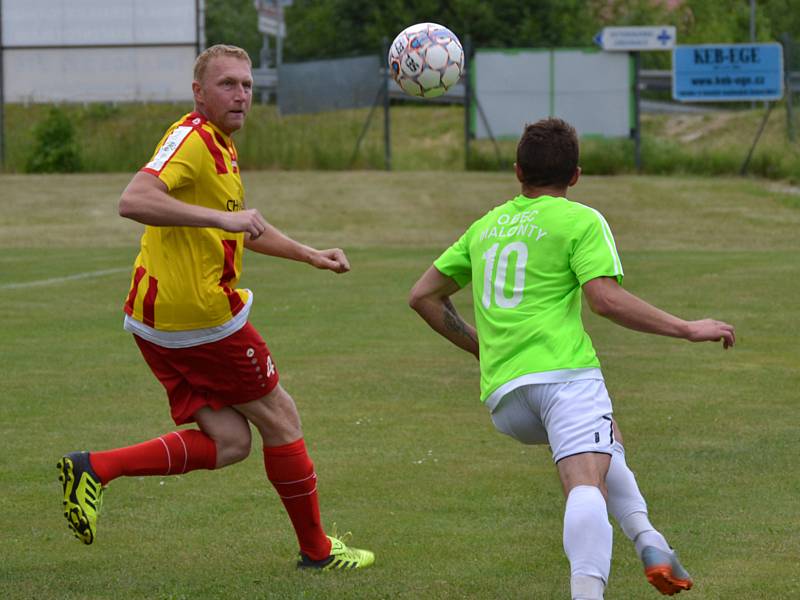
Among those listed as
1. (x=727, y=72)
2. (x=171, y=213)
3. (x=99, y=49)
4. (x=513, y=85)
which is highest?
(x=99, y=49)

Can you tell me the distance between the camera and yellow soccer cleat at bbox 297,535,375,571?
5816mm

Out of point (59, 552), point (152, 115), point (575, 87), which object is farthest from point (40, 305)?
point (152, 115)

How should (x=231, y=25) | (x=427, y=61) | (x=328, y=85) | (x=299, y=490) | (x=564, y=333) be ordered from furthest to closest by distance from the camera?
(x=231, y=25)
(x=328, y=85)
(x=427, y=61)
(x=299, y=490)
(x=564, y=333)

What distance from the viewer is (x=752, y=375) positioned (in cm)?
1059

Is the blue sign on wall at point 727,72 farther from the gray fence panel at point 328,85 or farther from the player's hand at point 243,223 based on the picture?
the player's hand at point 243,223

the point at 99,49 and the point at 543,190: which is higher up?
the point at 99,49

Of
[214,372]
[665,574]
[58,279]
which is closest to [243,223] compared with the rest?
[214,372]

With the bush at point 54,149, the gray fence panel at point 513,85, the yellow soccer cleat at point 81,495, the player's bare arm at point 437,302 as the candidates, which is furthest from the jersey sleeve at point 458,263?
the bush at point 54,149

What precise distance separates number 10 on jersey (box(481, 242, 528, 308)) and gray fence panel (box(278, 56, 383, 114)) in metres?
26.3

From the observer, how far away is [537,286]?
4.84 metres

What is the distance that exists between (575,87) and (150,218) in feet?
Answer: 85.2

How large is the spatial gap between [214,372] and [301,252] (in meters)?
0.59

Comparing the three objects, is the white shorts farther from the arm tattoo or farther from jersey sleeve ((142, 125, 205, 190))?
jersey sleeve ((142, 125, 205, 190))

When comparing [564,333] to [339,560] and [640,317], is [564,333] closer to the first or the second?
[640,317]
